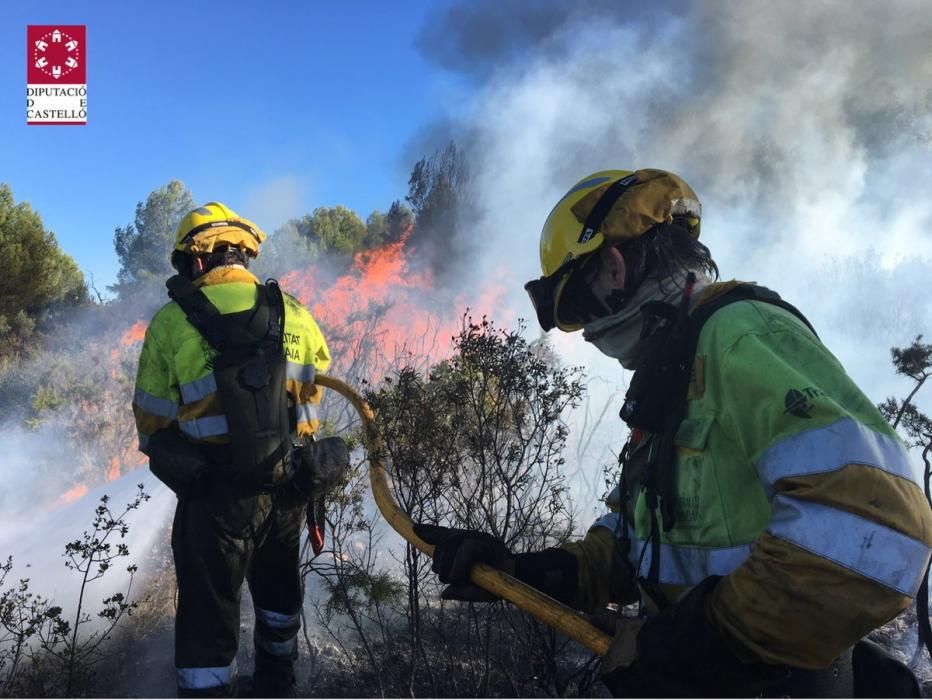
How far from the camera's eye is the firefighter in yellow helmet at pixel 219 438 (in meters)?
3.12

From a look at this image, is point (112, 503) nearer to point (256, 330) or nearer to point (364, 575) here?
point (364, 575)

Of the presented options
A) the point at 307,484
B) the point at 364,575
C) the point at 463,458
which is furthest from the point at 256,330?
the point at 364,575

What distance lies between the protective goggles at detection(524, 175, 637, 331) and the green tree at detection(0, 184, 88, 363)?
17.5 m

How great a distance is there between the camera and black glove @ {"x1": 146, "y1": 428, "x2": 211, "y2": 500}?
3.06 metres

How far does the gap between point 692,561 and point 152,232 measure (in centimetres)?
3614

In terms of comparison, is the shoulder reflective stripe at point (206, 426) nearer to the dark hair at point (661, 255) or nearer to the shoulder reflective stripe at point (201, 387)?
the shoulder reflective stripe at point (201, 387)

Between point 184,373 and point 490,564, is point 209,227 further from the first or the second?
point 490,564

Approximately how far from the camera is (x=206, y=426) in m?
3.22

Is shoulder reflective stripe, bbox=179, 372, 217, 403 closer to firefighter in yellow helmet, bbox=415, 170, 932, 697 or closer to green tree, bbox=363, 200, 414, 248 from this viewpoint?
firefighter in yellow helmet, bbox=415, 170, 932, 697

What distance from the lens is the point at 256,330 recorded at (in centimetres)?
336

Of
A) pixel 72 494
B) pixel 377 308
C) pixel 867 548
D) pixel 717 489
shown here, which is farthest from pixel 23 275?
pixel 867 548

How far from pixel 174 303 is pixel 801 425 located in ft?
10.1

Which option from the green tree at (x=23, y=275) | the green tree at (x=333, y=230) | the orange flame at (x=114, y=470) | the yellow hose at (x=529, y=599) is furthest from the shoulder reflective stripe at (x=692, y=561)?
the green tree at (x=333, y=230)

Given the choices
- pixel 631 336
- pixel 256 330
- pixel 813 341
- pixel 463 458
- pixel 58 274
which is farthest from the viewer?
pixel 58 274
